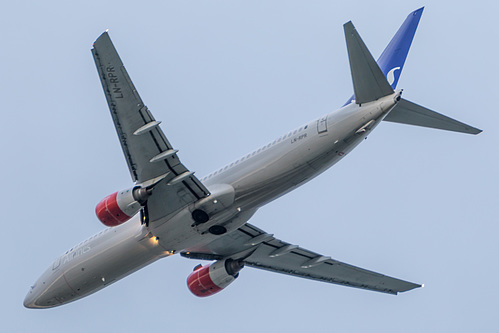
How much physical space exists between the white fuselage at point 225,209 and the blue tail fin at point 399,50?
143 inches

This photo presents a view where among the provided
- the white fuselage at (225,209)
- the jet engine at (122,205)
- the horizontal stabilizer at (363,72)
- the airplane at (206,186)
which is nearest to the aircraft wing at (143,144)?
the airplane at (206,186)

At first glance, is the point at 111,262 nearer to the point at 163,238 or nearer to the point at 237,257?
the point at 163,238

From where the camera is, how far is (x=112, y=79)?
3291 centimetres

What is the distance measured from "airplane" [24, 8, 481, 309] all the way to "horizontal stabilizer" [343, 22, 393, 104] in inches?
1.6

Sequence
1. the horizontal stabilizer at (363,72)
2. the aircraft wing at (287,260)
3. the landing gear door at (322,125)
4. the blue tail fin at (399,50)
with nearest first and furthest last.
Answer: the horizontal stabilizer at (363,72) → the landing gear door at (322,125) → the blue tail fin at (399,50) → the aircraft wing at (287,260)


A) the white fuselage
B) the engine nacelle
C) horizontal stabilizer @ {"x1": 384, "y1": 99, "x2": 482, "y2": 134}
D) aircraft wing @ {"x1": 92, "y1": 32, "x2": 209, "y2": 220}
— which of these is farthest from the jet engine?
horizontal stabilizer @ {"x1": 384, "y1": 99, "x2": 482, "y2": 134}

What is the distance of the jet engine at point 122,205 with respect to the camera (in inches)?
1438

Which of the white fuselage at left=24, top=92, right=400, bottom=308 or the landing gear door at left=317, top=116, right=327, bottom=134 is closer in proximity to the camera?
the white fuselage at left=24, top=92, right=400, bottom=308

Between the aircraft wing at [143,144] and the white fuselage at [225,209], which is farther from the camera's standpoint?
the white fuselage at [225,209]

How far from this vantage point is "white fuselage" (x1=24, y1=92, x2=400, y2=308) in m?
34.8

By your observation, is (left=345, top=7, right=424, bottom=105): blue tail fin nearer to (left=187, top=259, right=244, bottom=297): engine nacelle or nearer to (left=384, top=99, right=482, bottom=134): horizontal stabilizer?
(left=384, top=99, right=482, bottom=134): horizontal stabilizer

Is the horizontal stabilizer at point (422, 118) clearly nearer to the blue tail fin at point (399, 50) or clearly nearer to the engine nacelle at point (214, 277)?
the blue tail fin at point (399, 50)

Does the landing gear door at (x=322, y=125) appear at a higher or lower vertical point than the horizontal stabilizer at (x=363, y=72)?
lower

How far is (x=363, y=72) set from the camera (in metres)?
33.2
